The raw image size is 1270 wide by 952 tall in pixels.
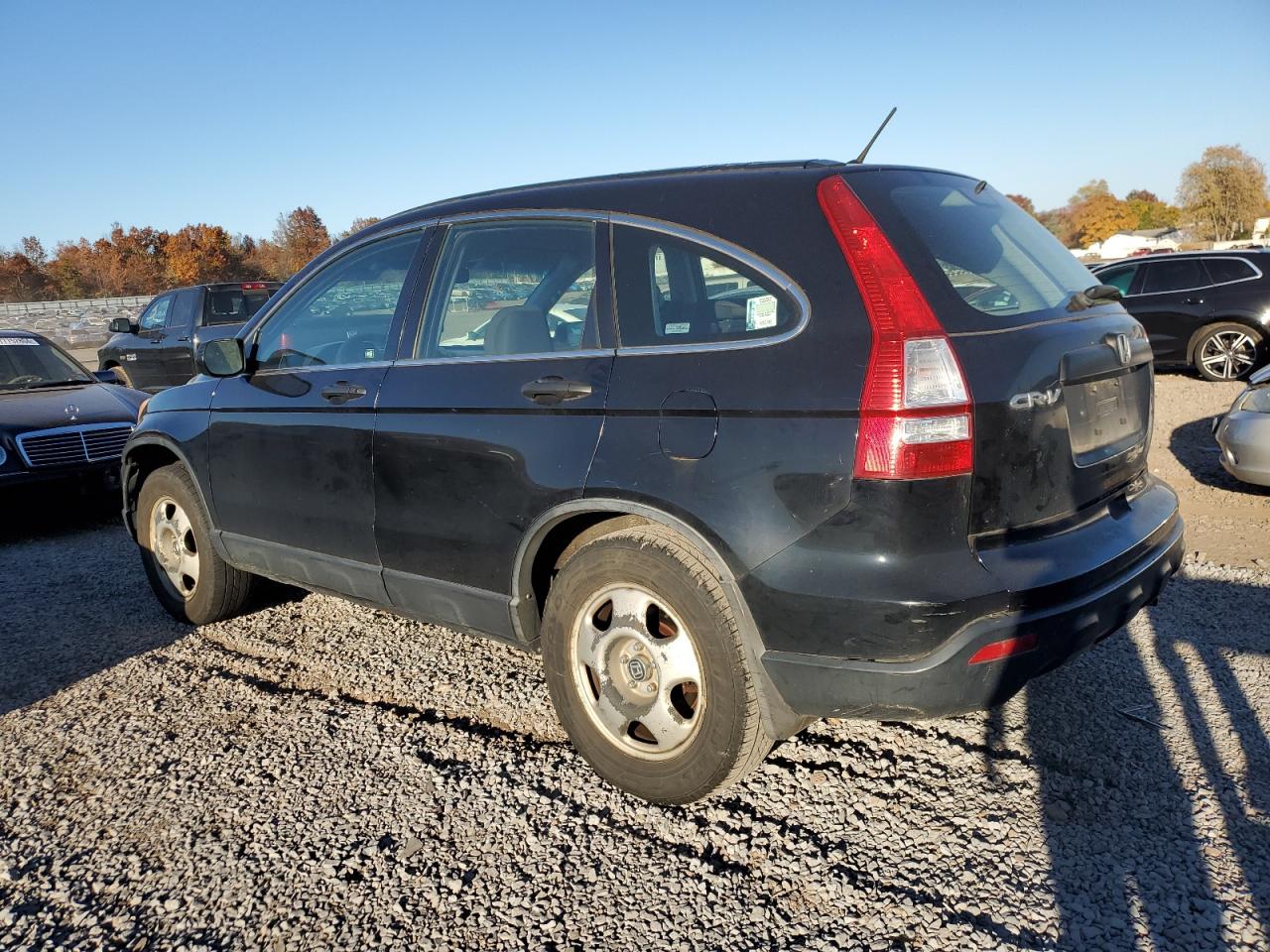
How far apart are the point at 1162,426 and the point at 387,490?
26.5 ft

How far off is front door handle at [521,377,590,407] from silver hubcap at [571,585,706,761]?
62cm

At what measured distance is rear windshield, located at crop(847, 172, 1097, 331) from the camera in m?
2.50

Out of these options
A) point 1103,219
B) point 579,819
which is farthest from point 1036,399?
point 1103,219

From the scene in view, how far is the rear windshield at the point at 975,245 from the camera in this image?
250 centimetres

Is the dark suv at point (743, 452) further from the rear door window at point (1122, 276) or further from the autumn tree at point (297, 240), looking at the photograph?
the autumn tree at point (297, 240)

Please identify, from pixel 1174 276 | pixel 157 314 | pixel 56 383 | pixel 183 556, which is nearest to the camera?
pixel 183 556

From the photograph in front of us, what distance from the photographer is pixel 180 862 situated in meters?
2.64

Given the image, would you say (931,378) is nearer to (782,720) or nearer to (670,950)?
(782,720)

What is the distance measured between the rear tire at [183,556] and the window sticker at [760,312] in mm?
3063

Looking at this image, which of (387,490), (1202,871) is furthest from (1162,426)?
(387,490)

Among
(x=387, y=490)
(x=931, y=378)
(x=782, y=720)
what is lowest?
(x=782, y=720)

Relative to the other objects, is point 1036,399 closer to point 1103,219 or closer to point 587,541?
point 587,541

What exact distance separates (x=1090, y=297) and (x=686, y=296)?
1.33 meters

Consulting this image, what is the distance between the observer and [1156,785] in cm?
281
